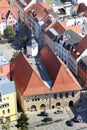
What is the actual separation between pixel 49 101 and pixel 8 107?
1127cm

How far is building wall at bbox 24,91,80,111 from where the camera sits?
333ft

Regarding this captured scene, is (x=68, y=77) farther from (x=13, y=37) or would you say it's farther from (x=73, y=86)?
(x=13, y=37)

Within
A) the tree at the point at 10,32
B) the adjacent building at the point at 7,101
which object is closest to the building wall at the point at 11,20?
A: the tree at the point at 10,32

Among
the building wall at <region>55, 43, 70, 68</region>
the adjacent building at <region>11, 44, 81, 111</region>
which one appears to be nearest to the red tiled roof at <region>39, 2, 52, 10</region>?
the building wall at <region>55, 43, 70, 68</region>

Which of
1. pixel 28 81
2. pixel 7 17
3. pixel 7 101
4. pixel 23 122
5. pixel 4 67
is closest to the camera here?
pixel 23 122

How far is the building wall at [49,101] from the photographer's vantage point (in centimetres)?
10138

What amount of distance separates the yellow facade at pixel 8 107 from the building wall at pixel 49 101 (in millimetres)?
4488

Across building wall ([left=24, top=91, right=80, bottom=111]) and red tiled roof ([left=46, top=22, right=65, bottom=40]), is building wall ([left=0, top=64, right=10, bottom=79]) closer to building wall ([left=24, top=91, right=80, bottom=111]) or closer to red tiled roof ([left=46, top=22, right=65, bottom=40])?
building wall ([left=24, top=91, right=80, bottom=111])

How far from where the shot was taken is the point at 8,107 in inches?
3814

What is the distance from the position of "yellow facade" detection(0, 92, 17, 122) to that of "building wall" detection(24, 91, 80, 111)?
14.7ft

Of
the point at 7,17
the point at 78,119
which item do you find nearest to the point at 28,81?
the point at 78,119

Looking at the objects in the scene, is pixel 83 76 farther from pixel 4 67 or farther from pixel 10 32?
pixel 10 32

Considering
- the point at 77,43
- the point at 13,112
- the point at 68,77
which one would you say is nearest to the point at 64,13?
the point at 77,43

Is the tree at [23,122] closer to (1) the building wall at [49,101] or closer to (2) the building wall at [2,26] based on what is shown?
(1) the building wall at [49,101]
